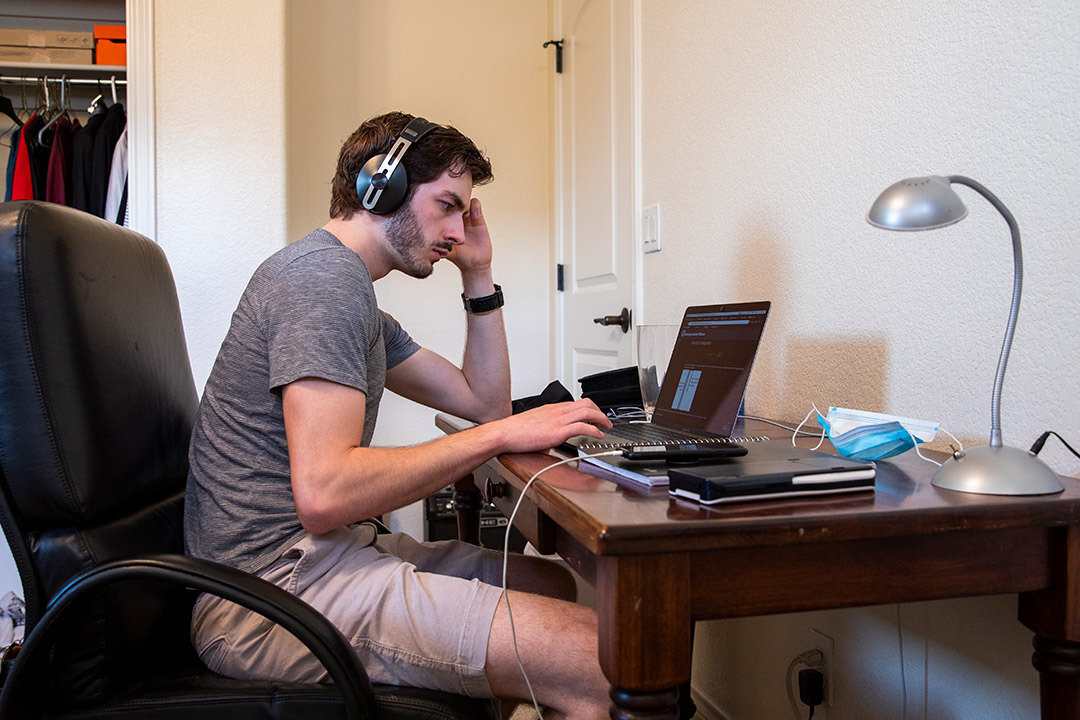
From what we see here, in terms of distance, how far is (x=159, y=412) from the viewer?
114 centimetres

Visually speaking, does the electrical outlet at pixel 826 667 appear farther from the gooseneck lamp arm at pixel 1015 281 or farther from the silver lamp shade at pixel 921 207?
the silver lamp shade at pixel 921 207

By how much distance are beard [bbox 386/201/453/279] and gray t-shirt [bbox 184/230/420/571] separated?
0.68ft

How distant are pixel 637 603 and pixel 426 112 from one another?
9.75ft

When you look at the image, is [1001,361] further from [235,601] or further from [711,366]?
[235,601]

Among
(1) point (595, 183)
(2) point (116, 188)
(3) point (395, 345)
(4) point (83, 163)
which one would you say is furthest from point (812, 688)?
(4) point (83, 163)

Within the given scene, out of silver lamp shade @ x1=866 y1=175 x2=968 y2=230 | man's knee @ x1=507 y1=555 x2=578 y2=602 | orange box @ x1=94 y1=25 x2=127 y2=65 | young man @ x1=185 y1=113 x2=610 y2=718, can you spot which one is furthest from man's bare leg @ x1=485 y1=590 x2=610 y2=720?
orange box @ x1=94 y1=25 x2=127 y2=65

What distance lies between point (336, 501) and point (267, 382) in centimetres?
24

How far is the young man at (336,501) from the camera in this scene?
905 mm

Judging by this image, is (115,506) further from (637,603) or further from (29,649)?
(637,603)

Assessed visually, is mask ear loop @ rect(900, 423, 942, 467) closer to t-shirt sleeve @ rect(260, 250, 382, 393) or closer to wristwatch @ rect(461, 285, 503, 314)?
t-shirt sleeve @ rect(260, 250, 382, 393)

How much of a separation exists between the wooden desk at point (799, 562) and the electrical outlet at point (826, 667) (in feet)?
2.03

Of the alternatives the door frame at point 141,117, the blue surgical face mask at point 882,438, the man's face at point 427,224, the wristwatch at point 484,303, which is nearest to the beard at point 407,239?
the man's face at point 427,224

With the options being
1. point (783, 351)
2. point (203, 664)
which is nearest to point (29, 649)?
point (203, 664)

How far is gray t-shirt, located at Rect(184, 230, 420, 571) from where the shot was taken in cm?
99
